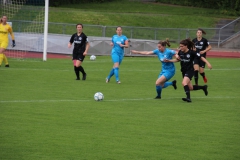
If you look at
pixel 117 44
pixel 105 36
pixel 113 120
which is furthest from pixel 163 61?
pixel 105 36

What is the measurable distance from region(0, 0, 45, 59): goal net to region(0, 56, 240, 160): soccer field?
950cm

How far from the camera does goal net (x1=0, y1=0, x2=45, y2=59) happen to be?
107 ft

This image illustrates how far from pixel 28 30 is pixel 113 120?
71.5ft

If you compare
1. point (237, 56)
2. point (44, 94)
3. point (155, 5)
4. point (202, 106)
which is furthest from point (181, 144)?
point (155, 5)

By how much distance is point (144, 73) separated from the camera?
26.2 metres

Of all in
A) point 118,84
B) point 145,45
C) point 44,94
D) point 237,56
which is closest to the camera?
point 44,94

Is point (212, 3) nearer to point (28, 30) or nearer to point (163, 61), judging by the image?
point (28, 30)

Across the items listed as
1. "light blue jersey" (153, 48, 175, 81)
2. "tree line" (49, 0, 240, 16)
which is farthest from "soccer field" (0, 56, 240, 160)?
"tree line" (49, 0, 240, 16)

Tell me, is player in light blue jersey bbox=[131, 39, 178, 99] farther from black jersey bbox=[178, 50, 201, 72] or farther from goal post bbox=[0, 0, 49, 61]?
goal post bbox=[0, 0, 49, 61]

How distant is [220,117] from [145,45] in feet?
68.6

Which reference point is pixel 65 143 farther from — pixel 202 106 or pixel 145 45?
pixel 145 45

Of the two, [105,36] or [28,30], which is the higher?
[28,30]

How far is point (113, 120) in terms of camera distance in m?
13.5

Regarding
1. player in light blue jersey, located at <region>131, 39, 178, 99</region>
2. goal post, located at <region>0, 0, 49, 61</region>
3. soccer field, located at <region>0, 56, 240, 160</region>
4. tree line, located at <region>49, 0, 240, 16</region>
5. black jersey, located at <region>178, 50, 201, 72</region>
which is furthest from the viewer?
tree line, located at <region>49, 0, 240, 16</region>
